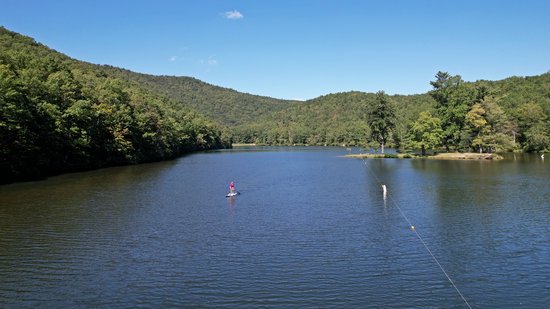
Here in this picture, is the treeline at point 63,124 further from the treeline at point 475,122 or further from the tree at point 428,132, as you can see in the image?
the treeline at point 475,122

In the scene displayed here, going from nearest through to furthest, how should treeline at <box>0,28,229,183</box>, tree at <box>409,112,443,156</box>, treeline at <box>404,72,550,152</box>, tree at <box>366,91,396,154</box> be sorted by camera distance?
treeline at <box>0,28,229,183</box>, treeline at <box>404,72,550,152</box>, tree at <box>409,112,443,156</box>, tree at <box>366,91,396,154</box>

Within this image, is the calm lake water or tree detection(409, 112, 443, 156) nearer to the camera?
the calm lake water

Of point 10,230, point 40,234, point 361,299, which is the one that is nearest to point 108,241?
point 40,234

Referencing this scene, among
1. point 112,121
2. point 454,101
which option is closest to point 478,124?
point 454,101

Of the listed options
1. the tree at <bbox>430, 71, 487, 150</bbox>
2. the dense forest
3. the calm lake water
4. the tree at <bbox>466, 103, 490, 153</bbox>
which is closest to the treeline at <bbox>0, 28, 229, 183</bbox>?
the dense forest

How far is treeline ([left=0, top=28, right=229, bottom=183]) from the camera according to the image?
55.5 metres

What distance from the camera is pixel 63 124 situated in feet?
225

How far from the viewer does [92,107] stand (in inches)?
3219

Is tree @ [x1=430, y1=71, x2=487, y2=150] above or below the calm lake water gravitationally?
above

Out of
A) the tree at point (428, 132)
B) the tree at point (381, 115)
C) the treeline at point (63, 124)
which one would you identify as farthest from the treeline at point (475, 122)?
the treeline at point (63, 124)

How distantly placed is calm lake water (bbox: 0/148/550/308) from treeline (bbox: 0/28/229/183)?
45.5 feet

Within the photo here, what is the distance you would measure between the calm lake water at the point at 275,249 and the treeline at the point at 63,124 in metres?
13.9

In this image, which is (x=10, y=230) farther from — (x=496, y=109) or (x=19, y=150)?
(x=496, y=109)

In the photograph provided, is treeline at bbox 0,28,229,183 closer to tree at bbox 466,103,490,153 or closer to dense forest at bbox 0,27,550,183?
dense forest at bbox 0,27,550,183
